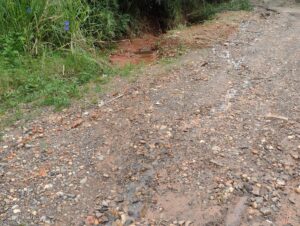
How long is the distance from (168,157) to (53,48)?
7.38 feet

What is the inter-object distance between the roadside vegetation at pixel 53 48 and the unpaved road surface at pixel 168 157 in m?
0.48

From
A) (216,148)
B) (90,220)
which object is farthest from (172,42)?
(90,220)

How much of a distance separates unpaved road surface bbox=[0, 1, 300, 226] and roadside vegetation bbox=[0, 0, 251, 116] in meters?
0.48

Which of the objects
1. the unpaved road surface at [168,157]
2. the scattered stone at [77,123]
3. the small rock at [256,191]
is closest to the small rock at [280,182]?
the unpaved road surface at [168,157]

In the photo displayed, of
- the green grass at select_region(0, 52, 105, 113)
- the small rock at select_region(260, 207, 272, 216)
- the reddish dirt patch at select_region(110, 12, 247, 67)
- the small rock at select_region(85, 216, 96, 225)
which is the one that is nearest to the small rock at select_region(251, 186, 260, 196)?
the small rock at select_region(260, 207, 272, 216)

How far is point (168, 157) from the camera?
2.57 m

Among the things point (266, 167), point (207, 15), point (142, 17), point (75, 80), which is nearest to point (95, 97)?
point (75, 80)

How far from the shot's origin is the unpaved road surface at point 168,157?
7.09 ft

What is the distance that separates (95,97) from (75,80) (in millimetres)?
423

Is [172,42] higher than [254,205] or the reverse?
Answer: higher

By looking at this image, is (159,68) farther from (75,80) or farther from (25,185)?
(25,185)

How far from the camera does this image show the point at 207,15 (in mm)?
5832

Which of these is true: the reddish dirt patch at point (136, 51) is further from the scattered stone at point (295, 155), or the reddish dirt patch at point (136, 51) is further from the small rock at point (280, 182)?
the small rock at point (280, 182)

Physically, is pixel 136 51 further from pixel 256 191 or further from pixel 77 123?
pixel 256 191
